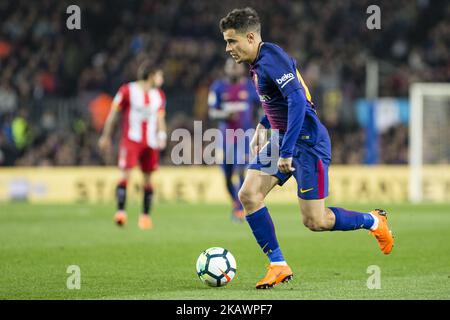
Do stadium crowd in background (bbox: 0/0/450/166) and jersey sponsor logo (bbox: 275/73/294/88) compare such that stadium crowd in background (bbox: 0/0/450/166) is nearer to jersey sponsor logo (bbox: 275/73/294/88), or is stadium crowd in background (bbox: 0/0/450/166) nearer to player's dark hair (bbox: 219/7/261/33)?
player's dark hair (bbox: 219/7/261/33)

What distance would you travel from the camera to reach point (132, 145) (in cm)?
1349

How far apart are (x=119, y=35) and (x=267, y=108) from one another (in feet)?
54.9

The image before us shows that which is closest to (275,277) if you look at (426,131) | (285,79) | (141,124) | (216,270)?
(216,270)

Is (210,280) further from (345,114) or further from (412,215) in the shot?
(345,114)

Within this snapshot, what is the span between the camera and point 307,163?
750 cm

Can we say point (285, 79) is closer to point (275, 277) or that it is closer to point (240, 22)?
point (240, 22)

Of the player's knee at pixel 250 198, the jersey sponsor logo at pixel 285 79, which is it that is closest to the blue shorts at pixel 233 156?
the player's knee at pixel 250 198

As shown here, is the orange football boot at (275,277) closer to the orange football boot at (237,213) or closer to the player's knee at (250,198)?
the player's knee at (250,198)

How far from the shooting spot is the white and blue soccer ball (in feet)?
24.1

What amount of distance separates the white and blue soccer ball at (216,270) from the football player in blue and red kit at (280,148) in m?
0.25

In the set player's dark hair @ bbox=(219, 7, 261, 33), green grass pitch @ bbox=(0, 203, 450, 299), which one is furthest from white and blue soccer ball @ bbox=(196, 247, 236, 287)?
player's dark hair @ bbox=(219, 7, 261, 33)

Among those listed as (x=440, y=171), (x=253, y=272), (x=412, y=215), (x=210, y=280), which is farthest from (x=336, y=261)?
(x=440, y=171)

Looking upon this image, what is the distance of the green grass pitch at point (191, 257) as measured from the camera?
7.12 meters

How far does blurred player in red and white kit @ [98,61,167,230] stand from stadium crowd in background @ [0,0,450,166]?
667cm
